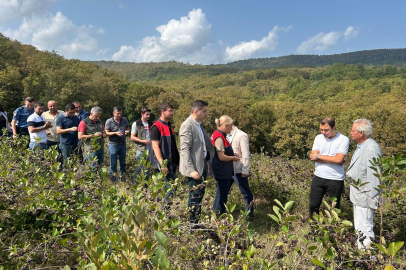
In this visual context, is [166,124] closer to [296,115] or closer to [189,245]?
[189,245]

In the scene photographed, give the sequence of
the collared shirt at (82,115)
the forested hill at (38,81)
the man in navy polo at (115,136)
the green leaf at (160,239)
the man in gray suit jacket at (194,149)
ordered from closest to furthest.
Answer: the green leaf at (160,239) → the man in gray suit jacket at (194,149) → the man in navy polo at (115,136) → the collared shirt at (82,115) → the forested hill at (38,81)

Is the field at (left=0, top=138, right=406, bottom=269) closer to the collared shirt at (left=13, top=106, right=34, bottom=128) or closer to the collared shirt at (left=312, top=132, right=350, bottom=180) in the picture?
the collared shirt at (left=312, top=132, right=350, bottom=180)

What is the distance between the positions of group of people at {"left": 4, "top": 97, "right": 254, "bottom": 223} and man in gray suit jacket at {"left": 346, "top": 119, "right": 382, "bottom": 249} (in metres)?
1.45

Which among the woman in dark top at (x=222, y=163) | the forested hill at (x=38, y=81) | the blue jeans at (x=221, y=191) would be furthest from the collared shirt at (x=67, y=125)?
the forested hill at (x=38, y=81)

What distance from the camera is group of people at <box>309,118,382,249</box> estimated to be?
2.84m

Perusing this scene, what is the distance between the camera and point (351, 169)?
3.04m

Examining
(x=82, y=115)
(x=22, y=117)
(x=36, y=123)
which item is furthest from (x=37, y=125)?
(x=22, y=117)

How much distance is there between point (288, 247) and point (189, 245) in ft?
2.45

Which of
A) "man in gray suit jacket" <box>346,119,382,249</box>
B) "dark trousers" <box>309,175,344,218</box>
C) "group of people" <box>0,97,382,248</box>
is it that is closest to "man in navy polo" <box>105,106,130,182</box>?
"group of people" <box>0,97,382,248</box>

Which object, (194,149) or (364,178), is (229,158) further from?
(364,178)

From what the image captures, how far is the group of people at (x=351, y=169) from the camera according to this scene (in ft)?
9.32

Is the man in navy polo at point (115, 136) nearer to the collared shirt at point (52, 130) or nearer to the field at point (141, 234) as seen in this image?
the collared shirt at point (52, 130)

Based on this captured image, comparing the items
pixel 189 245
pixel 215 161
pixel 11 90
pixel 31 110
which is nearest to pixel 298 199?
pixel 215 161

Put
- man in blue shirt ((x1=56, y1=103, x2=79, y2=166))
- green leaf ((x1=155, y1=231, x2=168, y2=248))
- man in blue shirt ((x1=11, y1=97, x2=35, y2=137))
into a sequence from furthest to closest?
man in blue shirt ((x1=11, y1=97, x2=35, y2=137)) < man in blue shirt ((x1=56, y1=103, x2=79, y2=166)) < green leaf ((x1=155, y1=231, x2=168, y2=248))
